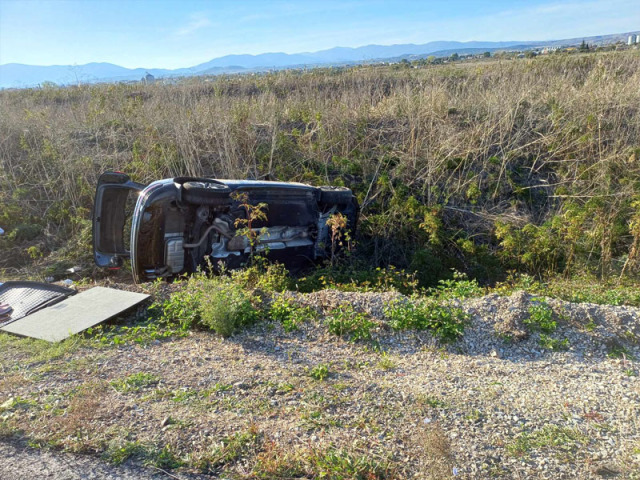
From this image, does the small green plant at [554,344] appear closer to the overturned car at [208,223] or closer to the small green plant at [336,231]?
the small green plant at [336,231]

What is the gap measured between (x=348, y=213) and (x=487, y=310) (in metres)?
2.91

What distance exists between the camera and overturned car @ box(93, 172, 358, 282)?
5301 millimetres

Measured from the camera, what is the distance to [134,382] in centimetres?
348

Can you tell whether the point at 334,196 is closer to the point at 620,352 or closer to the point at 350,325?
the point at 350,325

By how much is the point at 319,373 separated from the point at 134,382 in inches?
56.1

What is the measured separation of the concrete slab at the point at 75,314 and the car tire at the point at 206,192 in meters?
1.23

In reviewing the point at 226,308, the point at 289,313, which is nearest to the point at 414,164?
the point at 289,313

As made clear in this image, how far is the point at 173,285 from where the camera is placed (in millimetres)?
5332

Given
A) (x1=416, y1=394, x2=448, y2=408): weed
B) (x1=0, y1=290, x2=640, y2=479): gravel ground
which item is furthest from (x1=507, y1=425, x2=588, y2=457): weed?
(x1=416, y1=394, x2=448, y2=408): weed

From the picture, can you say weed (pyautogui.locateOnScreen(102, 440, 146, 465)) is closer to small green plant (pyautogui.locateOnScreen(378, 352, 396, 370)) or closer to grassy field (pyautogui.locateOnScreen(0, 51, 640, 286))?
small green plant (pyautogui.locateOnScreen(378, 352, 396, 370))

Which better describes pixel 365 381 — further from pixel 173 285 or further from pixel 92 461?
pixel 173 285

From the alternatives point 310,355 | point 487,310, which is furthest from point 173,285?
point 487,310

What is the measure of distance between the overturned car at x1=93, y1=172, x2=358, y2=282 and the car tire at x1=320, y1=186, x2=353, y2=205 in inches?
0.6

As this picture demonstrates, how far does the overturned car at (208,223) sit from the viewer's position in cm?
530
